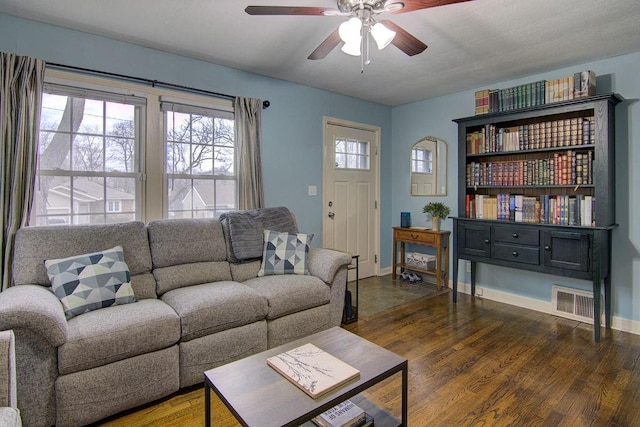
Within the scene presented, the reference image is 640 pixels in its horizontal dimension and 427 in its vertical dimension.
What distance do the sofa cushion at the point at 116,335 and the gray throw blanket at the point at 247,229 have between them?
2.72 feet

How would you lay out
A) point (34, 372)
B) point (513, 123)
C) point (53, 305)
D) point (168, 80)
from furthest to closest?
point (513, 123) < point (168, 80) < point (53, 305) < point (34, 372)

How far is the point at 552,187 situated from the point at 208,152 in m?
3.21

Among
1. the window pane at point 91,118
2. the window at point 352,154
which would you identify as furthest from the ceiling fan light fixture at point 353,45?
the window at point 352,154

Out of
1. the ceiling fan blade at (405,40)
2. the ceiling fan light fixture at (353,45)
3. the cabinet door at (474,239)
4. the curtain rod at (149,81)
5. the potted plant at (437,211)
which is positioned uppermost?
the curtain rod at (149,81)

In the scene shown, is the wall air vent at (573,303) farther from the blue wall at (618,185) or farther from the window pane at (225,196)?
the window pane at (225,196)

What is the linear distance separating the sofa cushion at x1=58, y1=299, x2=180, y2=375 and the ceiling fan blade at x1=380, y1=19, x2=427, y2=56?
2049 mm

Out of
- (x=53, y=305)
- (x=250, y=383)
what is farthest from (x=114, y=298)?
(x=250, y=383)

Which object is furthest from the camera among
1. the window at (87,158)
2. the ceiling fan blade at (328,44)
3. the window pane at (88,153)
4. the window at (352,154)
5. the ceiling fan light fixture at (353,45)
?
the window at (352,154)

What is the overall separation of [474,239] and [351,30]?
252cm

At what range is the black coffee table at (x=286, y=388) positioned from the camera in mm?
1167

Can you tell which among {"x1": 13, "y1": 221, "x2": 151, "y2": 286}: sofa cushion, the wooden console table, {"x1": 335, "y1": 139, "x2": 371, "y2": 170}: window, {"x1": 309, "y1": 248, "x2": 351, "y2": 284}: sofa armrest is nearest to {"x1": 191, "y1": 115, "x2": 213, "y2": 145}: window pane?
{"x1": 13, "y1": 221, "x2": 151, "y2": 286}: sofa cushion

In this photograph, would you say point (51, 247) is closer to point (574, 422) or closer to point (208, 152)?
point (208, 152)

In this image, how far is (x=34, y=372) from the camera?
1.59 metres

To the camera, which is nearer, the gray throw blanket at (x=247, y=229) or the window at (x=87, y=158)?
the window at (x=87, y=158)
